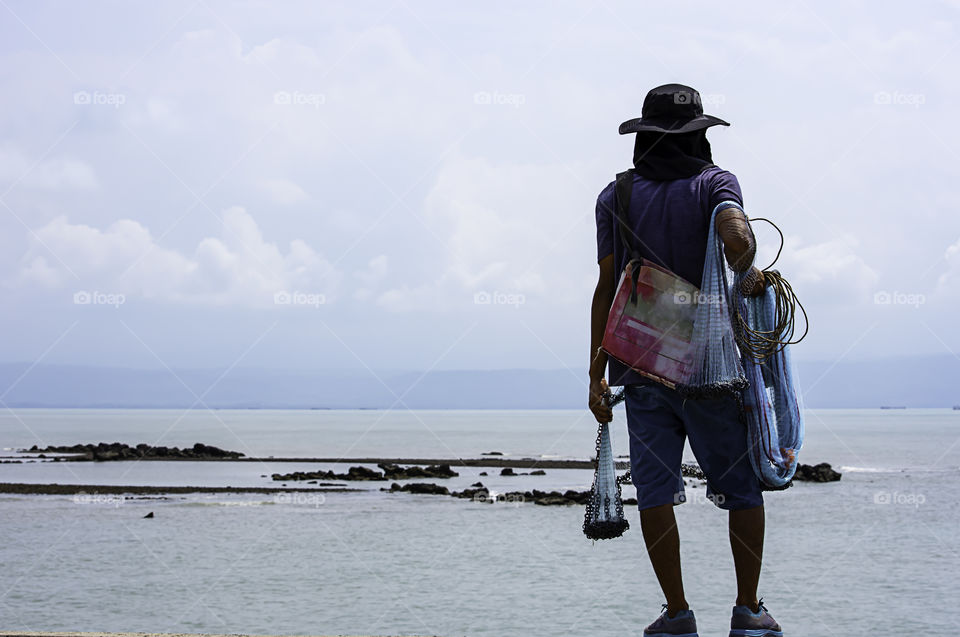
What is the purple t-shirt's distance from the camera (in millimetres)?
3236

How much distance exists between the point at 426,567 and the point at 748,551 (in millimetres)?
18770

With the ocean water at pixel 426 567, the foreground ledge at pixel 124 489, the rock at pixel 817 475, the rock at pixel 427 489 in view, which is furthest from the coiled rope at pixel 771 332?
the rock at pixel 817 475

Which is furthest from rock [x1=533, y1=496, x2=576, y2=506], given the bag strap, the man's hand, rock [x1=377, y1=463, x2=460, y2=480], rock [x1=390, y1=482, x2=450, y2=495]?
the bag strap

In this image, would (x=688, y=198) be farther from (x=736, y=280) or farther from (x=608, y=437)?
(x=608, y=437)

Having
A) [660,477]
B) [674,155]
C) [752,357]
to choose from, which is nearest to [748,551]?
[660,477]

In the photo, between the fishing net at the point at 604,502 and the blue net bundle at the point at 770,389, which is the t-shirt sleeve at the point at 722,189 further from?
the fishing net at the point at 604,502

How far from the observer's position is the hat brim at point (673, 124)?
10.8 ft

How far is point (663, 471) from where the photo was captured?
3.33 m

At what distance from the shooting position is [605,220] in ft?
11.3

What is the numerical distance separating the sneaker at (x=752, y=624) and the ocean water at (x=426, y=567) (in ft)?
40.5

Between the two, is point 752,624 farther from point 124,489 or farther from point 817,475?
point 817,475

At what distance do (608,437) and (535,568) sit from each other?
18170mm

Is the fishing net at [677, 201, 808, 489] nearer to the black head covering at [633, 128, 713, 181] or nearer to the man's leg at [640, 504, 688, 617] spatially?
the black head covering at [633, 128, 713, 181]

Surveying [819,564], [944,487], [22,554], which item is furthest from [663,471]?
[944,487]
